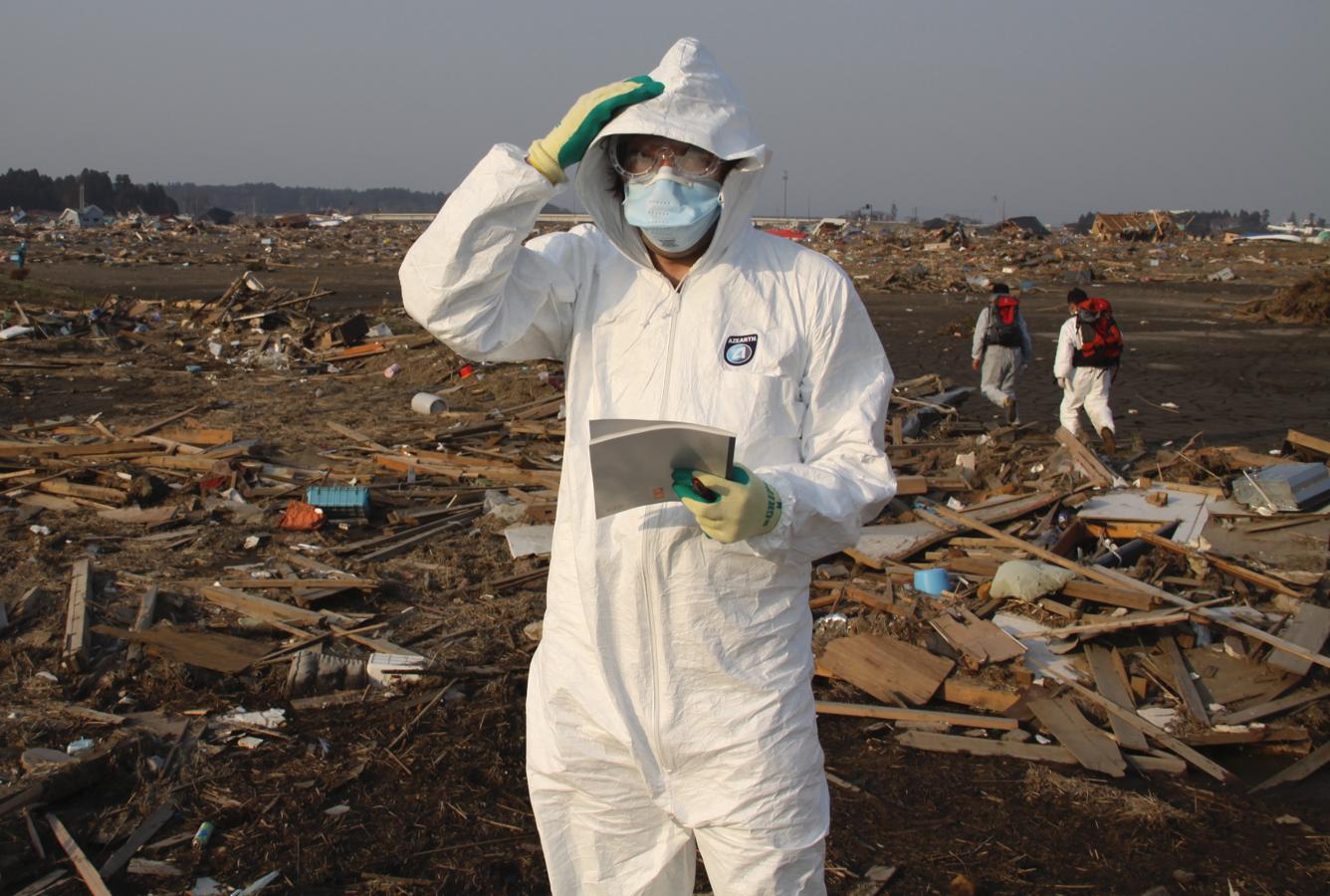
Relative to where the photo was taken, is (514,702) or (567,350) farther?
(514,702)

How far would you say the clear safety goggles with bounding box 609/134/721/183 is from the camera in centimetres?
254

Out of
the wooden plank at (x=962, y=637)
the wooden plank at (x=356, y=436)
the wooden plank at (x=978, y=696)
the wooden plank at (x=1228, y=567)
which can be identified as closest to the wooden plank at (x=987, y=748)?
the wooden plank at (x=978, y=696)

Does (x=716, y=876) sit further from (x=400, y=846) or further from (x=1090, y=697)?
(x=1090, y=697)

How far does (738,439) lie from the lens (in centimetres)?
244

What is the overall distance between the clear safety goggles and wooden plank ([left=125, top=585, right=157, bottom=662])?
4817mm

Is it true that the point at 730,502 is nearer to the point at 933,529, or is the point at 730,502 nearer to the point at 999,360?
the point at 933,529

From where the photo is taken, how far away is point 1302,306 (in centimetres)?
2302

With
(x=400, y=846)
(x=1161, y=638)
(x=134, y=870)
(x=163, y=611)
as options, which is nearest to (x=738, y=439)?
(x=400, y=846)

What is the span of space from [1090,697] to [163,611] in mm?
5727

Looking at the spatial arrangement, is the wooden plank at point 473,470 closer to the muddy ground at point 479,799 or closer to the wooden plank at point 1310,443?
the muddy ground at point 479,799

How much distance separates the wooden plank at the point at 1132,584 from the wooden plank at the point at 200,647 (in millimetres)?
5233

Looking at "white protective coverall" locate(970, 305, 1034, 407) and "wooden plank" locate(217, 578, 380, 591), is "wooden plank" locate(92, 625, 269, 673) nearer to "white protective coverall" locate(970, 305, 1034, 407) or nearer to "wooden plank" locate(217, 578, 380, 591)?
"wooden plank" locate(217, 578, 380, 591)

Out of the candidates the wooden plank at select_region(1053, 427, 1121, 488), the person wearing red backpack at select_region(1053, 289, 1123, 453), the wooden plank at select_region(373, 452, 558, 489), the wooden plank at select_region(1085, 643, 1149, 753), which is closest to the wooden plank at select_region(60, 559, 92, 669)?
the wooden plank at select_region(373, 452, 558, 489)

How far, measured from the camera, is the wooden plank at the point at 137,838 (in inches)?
160
